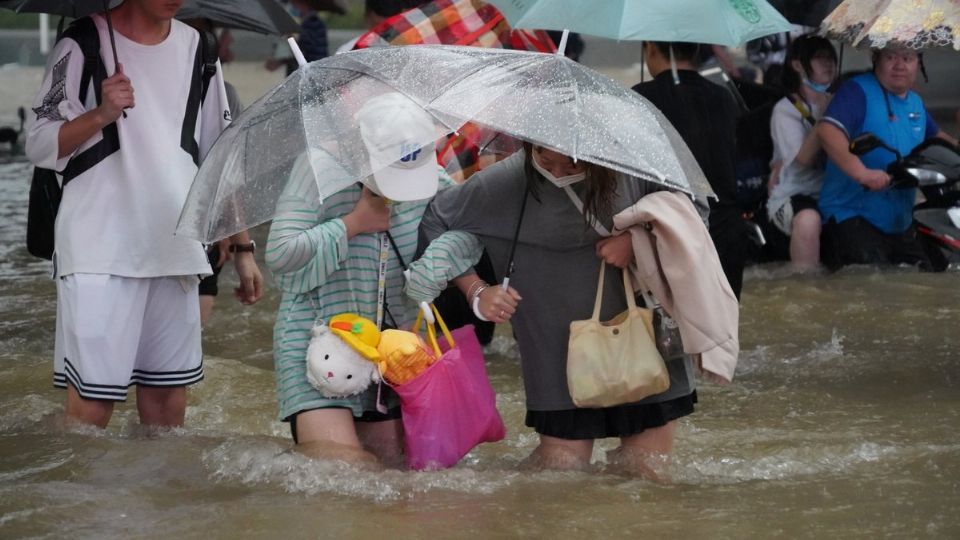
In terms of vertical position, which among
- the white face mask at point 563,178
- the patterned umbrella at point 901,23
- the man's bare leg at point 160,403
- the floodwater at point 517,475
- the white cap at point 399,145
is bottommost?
the floodwater at point 517,475

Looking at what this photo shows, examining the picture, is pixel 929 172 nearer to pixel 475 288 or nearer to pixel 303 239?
pixel 475 288

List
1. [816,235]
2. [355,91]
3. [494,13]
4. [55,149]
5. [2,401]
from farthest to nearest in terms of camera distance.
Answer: [816,235] → [494,13] → [2,401] → [55,149] → [355,91]

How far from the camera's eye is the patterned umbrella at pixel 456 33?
7.09 metres

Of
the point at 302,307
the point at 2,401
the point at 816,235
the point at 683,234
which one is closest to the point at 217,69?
the point at 302,307

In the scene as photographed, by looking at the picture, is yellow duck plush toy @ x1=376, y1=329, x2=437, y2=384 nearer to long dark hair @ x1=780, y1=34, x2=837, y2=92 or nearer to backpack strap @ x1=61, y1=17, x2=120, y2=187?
backpack strap @ x1=61, y1=17, x2=120, y2=187

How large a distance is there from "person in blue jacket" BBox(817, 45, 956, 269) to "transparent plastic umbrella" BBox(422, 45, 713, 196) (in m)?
4.90

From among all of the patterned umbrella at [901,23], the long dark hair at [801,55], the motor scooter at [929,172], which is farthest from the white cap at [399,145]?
the long dark hair at [801,55]

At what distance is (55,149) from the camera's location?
17.5ft

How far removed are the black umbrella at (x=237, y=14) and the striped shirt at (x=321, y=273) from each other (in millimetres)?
1643

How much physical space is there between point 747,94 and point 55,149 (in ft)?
23.1

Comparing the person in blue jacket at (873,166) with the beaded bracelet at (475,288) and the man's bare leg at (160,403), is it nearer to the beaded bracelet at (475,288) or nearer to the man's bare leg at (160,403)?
the beaded bracelet at (475,288)

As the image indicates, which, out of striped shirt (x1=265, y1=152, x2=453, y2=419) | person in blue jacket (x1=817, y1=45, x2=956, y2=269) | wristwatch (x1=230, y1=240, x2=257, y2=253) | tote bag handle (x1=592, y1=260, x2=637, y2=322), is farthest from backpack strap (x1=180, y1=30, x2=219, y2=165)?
person in blue jacket (x1=817, y1=45, x2=956, y2=269)

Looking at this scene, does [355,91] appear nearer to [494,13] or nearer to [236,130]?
[236,130]

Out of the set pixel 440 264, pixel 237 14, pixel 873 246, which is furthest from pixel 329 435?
pixel 873 246
